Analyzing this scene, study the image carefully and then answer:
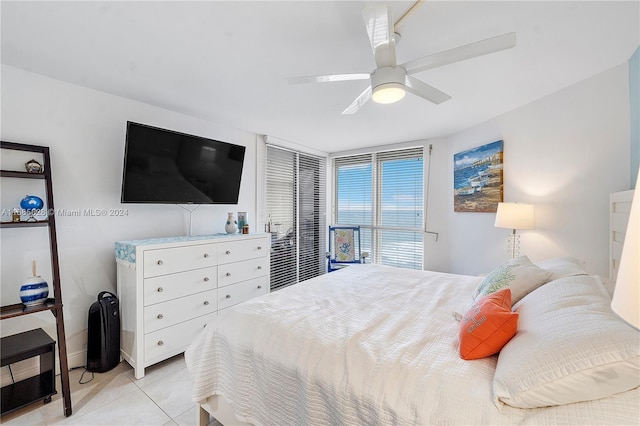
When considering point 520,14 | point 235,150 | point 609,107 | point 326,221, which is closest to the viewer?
point 520,14

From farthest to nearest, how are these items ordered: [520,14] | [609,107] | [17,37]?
[609,107] → [17,37] → [520,14]

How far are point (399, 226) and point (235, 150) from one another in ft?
9.27

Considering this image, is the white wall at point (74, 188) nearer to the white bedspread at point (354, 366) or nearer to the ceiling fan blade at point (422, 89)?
the white bedspread at point (354, 366)

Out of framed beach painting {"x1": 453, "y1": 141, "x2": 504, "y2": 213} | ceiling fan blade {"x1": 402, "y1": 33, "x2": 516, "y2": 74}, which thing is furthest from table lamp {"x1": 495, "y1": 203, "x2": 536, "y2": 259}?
ceiling fan blade {"x1": 402, "y1": 33, "x2": 516, "y2": 74}

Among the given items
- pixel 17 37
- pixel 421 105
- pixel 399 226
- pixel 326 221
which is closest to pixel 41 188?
pixel 17 37

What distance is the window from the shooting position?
14.3ft

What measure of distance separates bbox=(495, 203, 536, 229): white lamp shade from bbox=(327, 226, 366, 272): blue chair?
232 cm

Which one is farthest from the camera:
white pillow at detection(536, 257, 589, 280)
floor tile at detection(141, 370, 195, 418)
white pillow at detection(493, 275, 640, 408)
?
floor tile at detection(141, 370, 195, 418)

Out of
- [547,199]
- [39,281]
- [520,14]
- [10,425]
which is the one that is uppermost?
[520,14]

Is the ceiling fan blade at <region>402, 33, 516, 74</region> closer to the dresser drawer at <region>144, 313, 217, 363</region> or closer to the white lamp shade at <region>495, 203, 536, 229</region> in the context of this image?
the white lamp shade at <region>495, 203, 536, 229</region>

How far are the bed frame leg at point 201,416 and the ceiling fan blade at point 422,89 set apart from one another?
7.35 feet

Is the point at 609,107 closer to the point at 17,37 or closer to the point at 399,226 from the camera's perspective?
the point at 399,226

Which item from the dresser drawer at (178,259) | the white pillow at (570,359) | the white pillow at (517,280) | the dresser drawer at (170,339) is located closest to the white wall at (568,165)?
the white pillow at (517,280)

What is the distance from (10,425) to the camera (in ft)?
5.57
